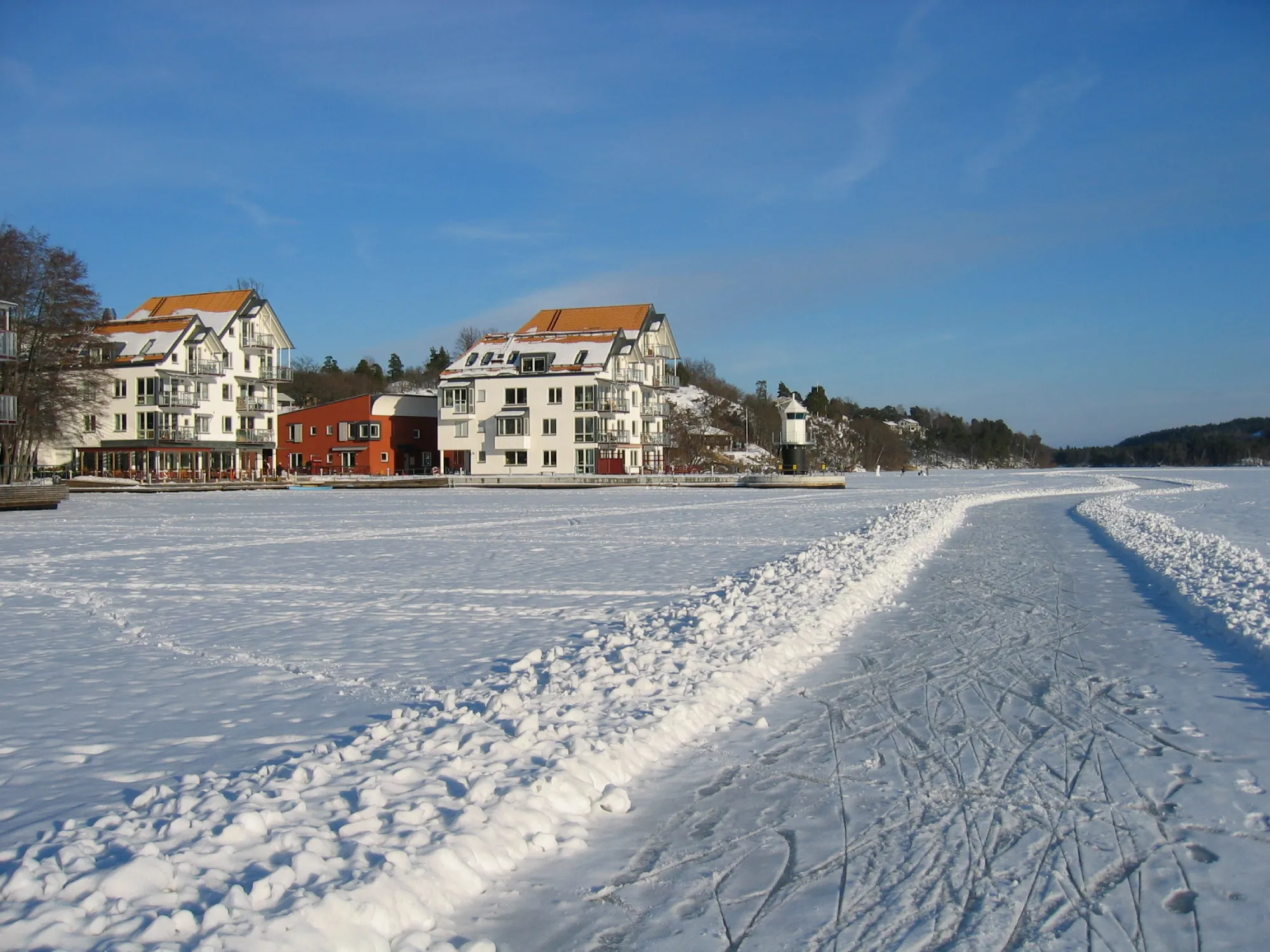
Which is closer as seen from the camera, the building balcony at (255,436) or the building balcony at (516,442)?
the building balcony at (255,436)

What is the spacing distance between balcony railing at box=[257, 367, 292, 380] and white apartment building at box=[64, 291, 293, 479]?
12cm

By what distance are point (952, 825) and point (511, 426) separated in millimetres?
61912

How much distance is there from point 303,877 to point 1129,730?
17.1ft

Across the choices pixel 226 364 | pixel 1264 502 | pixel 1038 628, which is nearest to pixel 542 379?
pixel 226 364

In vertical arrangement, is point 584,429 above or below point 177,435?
above

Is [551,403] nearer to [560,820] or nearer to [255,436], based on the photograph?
[255,436]

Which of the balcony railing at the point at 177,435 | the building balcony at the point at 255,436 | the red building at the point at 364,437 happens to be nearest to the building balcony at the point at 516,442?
the red building at the point at 364,437

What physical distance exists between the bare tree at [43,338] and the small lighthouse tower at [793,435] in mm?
37044

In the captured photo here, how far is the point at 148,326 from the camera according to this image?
200ft

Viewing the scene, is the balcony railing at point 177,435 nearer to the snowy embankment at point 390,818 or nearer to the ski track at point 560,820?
the snowy embankment at point 390,818

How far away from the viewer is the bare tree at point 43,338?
44.1 metres

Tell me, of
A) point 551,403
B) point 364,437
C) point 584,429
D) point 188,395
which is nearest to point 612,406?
point 584,429

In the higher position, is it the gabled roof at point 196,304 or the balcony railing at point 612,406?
the gabled roof at point 196,304

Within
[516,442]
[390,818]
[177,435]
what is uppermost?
[177,435]
